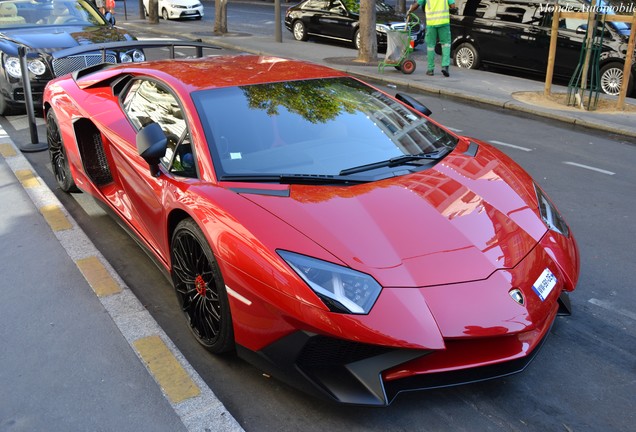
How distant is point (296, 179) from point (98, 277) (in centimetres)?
174

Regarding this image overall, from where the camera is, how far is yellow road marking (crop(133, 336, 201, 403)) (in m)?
3.09

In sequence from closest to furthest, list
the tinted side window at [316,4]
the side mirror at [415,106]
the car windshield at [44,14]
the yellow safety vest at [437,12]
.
Answer: the side mirror at [415,106] → the car windshield at [44,14] → the yellow safety vest at [437,12] → the tinted side window at [316,4]

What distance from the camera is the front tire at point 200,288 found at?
313 cm

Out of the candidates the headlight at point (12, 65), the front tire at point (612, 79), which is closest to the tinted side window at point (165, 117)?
the headlight at point (12, 65)

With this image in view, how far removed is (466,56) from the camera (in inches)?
573

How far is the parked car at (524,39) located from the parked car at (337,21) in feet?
9.49

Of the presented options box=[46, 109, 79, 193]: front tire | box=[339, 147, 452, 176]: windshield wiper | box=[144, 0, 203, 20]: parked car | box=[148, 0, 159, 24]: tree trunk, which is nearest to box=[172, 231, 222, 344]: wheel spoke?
box=[339, 147, 452, 176]: windshield wiper

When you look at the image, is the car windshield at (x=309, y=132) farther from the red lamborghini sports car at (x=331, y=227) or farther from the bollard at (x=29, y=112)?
the bollard at (x=29, y=112)

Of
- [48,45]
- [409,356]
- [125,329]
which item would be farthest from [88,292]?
[48,45]

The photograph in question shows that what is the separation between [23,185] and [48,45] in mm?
3251

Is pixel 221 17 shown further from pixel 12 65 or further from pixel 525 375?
pixel 525 375

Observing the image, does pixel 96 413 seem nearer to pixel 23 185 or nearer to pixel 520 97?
pixel 23 185

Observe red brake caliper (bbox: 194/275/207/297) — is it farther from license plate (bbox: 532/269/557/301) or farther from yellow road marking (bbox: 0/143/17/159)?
yellow road marking (bbox: 0/143/17/159)

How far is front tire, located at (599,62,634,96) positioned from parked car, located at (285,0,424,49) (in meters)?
6.17
